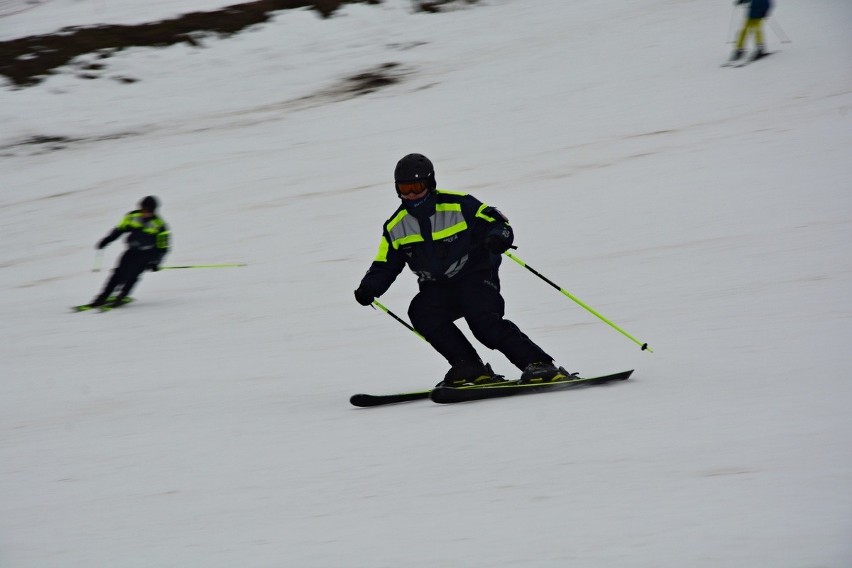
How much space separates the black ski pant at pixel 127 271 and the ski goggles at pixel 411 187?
7.00 m

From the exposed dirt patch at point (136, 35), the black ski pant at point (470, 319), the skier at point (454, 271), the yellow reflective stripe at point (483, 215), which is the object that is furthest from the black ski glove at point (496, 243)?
the exposed dirt patch at point (136, 35)

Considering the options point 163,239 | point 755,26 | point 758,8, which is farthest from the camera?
point 755,26

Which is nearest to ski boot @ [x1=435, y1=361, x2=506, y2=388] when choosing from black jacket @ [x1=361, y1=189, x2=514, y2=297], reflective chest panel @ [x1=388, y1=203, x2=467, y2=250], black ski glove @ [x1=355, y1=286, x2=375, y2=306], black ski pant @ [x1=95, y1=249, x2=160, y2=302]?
black jacket @ [x1=361, y1=189, x2=514, y2=297]

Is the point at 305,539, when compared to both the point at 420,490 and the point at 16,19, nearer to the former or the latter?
the point at 420,490

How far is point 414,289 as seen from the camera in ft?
36.2

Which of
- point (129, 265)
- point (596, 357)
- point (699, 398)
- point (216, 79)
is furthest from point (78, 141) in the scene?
point (699, 398)

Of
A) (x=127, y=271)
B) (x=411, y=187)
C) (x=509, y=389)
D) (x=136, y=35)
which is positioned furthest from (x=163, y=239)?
(x=136, y=35)

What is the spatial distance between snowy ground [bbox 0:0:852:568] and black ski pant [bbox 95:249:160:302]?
345mm

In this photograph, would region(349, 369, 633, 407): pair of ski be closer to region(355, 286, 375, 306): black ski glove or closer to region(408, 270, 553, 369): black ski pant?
region(408, 270, 553, 369): black ski pant

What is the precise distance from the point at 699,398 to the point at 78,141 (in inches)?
831

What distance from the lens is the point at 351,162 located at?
18.3 metres

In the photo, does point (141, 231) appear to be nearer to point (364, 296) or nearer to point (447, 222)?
point (364, 296)

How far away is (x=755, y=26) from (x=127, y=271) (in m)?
13.6

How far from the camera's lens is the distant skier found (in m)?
18.1
